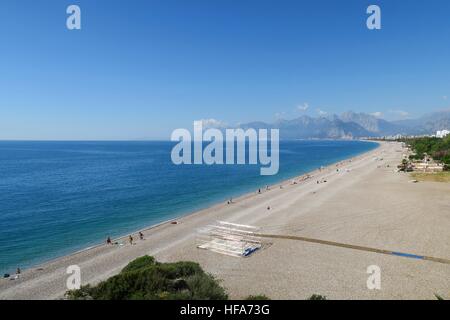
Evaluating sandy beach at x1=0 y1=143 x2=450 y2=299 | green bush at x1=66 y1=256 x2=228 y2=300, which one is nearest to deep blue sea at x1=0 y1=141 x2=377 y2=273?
sandy beach at x1=0 y1=143 x2=450 y2=299

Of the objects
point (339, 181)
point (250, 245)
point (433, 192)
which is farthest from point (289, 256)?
point (339, 181)

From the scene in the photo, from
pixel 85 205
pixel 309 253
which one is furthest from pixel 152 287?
pixel 85 205

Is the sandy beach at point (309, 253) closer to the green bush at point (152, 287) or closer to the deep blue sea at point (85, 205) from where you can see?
the green bush at point (152, 287)

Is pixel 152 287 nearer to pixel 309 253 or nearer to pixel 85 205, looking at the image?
pixel 309 253

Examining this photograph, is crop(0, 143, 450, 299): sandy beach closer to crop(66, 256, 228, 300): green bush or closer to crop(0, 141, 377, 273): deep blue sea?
crop(66, 256, 228, 300): green bush

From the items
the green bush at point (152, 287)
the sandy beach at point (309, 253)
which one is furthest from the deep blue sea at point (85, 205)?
the green bush at point (152, 287)

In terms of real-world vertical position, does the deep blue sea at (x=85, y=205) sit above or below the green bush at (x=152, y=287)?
below

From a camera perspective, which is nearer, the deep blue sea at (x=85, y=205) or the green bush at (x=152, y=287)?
the green bush at (x=152, y=287)
